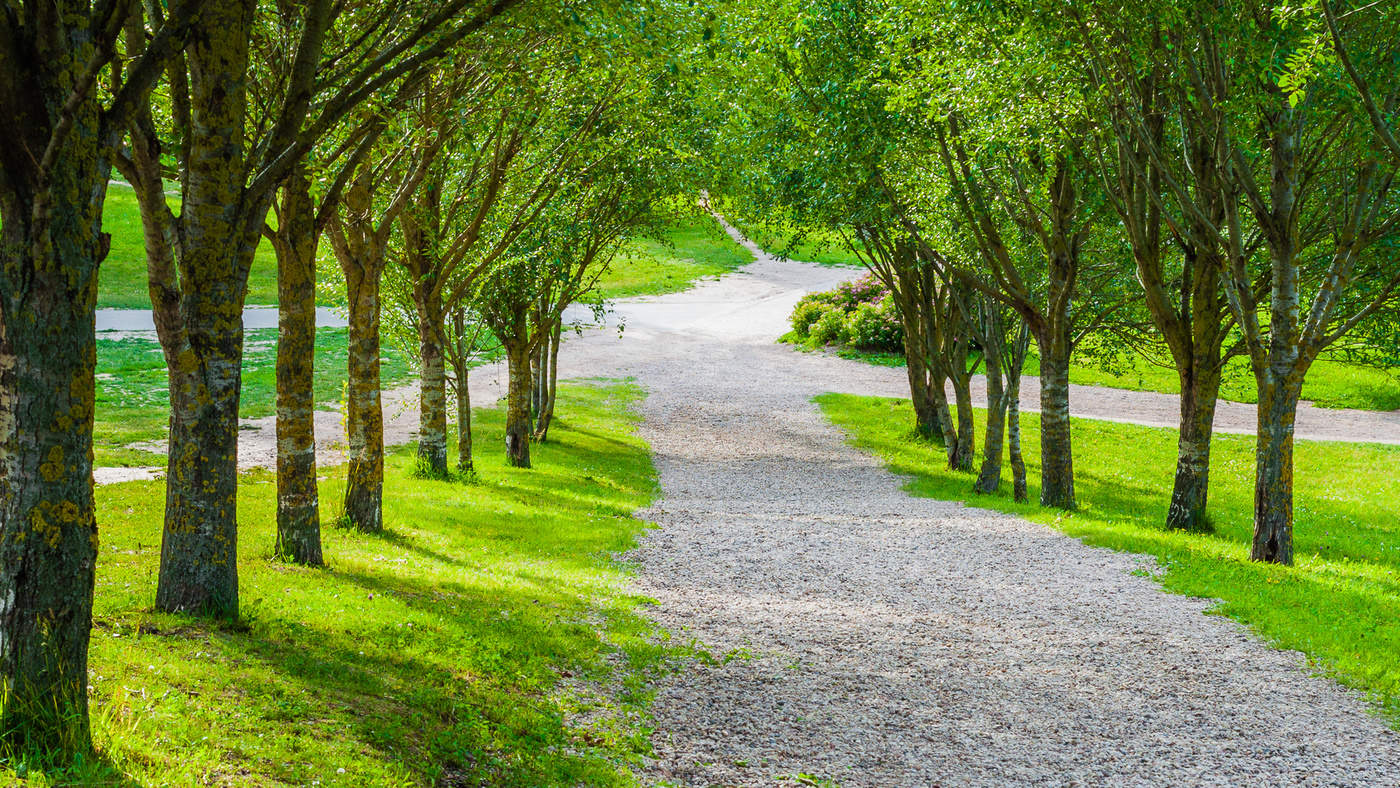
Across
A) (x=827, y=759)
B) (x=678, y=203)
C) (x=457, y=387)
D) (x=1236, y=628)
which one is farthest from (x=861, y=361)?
(x=827, y=759)

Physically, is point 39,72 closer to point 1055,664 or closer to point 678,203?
point 1055,664

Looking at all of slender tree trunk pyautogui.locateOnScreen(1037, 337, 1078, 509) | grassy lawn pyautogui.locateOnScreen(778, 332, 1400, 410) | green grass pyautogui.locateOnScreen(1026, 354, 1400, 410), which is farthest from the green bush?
slender tree trunk pyautogui.locateOnScreen(1037, 337, 1078, 509)

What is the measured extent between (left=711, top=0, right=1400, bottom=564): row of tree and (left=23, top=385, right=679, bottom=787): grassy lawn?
859 centimetres

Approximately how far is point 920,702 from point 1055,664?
206cm

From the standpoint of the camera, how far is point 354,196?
1370 cm

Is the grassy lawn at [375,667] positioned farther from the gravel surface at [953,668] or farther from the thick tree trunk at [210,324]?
the gravel surface at [953,668]

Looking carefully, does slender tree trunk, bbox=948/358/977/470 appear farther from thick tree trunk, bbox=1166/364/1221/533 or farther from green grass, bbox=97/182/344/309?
green grass, bbox=97/182/344/309

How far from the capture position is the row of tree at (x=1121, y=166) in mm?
13258

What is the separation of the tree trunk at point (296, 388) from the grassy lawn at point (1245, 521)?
11.0 meters

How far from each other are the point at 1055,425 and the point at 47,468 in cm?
1879

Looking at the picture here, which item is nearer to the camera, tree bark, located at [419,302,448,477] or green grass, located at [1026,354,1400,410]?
tree bark, located at [419,302,448,477]

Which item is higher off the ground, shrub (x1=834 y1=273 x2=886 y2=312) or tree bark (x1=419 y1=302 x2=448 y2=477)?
shrub (x1=834 y1=273 x2=886 y2=312)

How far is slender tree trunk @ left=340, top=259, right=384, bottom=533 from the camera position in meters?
13.9

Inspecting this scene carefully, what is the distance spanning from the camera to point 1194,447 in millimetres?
18062
